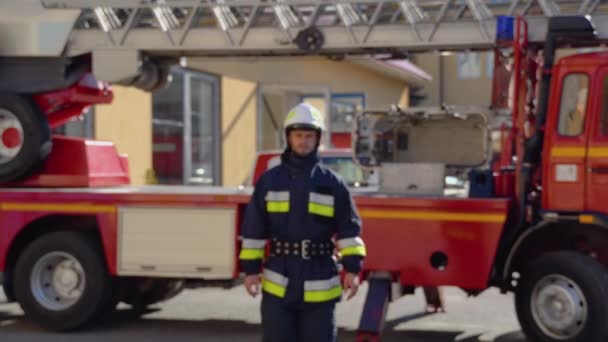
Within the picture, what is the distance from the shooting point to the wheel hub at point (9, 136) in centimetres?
927

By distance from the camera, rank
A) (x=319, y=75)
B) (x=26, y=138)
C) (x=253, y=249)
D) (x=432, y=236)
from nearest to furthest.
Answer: (x=253, y=249) < (x=432, y=236) < (x=26, y=138) < (x=319, y=75)

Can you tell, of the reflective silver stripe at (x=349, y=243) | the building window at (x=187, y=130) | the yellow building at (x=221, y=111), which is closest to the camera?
the reflective silver stripe at (x=349, y=243)

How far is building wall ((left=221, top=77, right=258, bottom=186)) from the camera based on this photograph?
22.8 meters

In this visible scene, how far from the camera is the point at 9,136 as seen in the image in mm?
9336

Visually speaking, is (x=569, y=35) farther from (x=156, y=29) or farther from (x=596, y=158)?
(x=156, y=29)

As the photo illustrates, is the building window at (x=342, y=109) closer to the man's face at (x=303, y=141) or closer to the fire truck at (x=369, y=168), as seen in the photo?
the fire truck at (x=369, y=168)

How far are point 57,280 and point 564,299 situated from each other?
4599 millimetres

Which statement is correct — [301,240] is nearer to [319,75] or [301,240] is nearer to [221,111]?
[221,111]

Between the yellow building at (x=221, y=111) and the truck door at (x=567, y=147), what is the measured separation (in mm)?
8323

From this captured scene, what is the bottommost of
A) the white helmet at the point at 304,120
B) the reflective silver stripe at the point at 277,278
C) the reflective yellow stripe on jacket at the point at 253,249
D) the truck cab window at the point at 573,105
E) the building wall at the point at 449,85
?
the reflective silver stripe at the point at 277,278

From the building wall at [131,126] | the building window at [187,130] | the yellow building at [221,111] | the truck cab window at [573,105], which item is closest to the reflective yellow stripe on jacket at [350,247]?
the truck cab window at [573,105]

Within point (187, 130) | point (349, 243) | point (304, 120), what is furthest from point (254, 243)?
point (187, 130)

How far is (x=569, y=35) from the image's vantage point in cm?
772

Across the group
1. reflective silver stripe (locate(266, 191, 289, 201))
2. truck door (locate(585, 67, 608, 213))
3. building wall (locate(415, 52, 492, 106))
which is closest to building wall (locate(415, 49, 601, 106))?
building wall (locate(415, 52, 492, 106))
